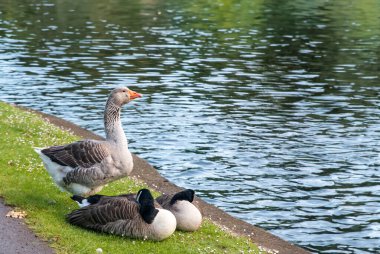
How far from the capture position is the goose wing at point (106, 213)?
17828mm

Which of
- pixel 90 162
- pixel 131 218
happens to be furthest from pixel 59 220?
pixel 131 218

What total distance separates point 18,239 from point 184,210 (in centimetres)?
396

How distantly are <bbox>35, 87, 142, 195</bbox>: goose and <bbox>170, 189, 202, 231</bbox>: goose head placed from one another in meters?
1.37

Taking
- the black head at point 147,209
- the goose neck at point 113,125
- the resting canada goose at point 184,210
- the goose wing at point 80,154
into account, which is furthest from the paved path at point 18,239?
the resting canada goose at point 184,210

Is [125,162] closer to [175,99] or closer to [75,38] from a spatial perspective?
[175,99]

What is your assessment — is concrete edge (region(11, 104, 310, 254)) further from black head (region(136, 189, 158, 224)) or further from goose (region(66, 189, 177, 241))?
black head (region(136, 189, 158, 224))

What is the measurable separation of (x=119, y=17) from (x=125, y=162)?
206 feet

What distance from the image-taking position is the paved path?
16344 mm

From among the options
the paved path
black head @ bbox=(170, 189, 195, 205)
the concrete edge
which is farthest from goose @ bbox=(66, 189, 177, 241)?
the concrete edge

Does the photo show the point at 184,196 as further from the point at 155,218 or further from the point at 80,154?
the point at 80,154

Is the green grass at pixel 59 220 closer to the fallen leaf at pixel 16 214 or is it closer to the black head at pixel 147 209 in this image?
the fallen leaf at pixel 16 214

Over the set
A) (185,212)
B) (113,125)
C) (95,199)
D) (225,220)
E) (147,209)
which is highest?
(113,125)

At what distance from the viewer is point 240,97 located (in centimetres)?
4356

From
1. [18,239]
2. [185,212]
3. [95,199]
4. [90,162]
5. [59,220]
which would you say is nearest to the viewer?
[18,239]
